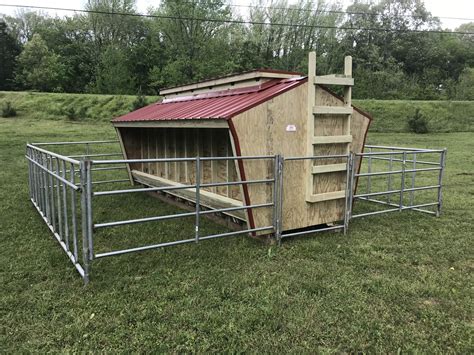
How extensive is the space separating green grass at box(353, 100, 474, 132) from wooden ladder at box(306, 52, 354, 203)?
17284 millimetres

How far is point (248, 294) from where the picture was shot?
11.5 ft

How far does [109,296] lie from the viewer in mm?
3463

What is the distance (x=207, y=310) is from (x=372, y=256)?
2207 mm

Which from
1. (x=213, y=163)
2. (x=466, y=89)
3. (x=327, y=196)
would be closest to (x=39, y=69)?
(x=213, y=163)

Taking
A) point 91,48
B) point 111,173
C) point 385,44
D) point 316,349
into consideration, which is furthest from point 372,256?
point 385,44

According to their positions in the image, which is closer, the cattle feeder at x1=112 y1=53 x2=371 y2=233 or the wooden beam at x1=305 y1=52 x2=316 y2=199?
the cattle feeder at x1=112 y1=53 x2=371 y2=233

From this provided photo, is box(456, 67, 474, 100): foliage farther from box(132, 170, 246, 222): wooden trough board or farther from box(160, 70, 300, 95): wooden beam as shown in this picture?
box(132, 170, 246, 222): wooden trough board

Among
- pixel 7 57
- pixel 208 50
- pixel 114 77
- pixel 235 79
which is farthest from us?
pixel 7 57

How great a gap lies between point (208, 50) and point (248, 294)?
35.0m

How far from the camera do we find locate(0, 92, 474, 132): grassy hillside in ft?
72.2


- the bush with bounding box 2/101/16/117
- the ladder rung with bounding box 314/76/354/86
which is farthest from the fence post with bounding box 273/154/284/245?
the bush with bounding box 2/101/16/117

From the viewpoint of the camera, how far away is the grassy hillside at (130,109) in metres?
22.0

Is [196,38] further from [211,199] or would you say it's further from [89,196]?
[89,196]

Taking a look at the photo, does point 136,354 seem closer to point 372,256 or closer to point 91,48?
point 372,256
